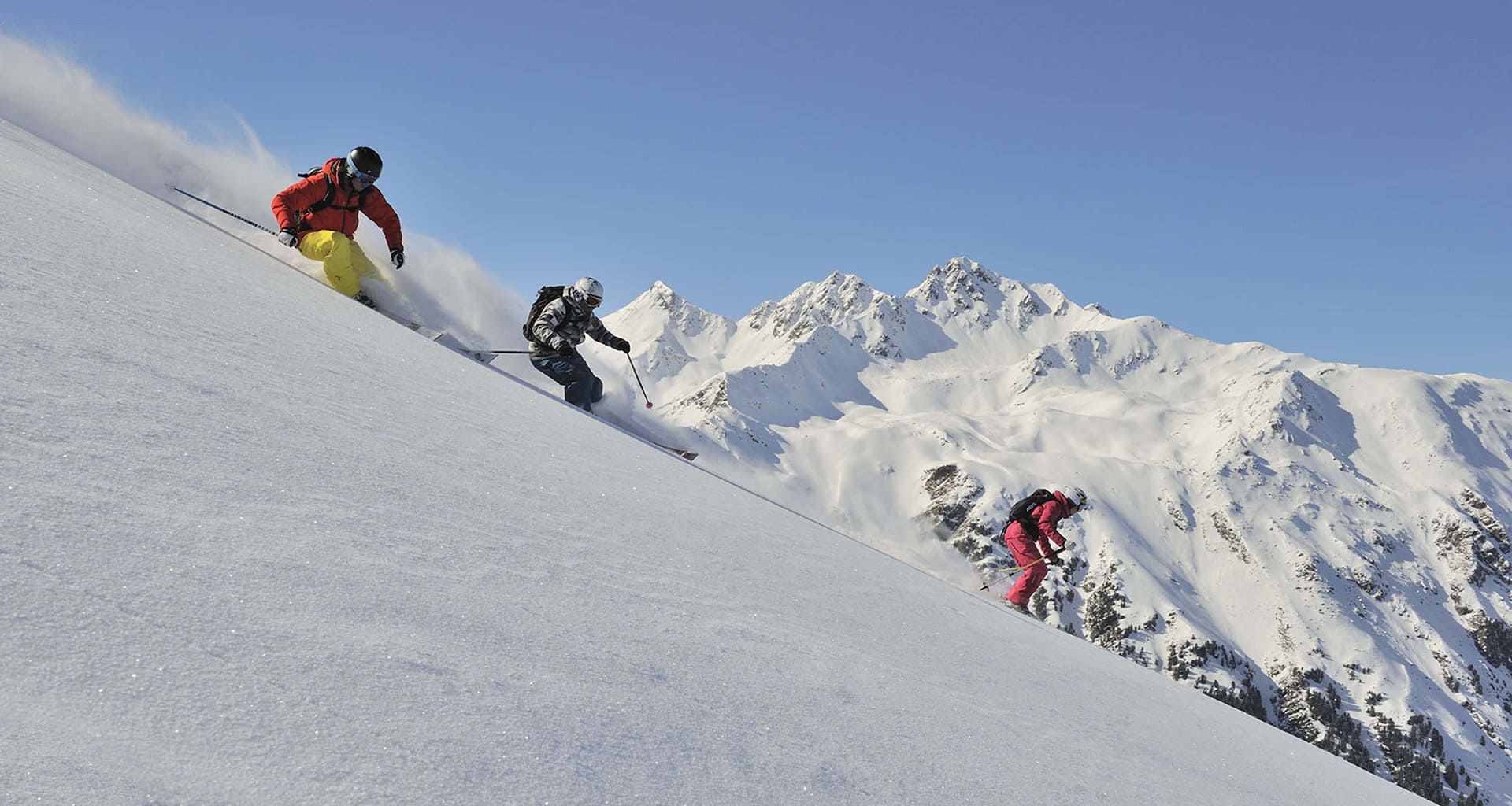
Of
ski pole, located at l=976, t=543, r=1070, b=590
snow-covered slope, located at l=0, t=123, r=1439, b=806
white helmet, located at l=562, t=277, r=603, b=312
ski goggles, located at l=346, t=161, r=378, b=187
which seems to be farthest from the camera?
ski pole, located at l=976, t=543, r=1070, b=590

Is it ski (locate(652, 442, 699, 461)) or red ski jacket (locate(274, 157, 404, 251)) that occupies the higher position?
red ski jacket (locate(274, 157, 404, 251))

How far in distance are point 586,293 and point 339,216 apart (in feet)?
11.6

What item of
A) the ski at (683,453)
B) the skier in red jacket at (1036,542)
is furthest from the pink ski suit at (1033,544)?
the ski at (683,453)

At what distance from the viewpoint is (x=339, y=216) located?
471 inches

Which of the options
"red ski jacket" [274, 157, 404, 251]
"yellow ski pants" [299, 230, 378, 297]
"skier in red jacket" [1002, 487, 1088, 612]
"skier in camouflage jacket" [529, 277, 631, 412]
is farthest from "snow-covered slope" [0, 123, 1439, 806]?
"skier in red jacket" [1002, 487, 1088, 612]

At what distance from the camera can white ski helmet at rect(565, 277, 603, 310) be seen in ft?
41.7

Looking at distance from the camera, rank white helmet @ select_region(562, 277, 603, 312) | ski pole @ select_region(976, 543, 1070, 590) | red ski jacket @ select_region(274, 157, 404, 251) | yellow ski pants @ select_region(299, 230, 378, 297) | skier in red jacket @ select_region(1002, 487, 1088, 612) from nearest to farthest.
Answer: yellow ski pants @ select_region(299, 230, 378, 297), red ski jacket @ select_region(274, 157, 404, 251), white helmet @ select_region(562, 277, 603, 312), skier in red jacket @ select_region(1002, 487, 1088, 612), ski pole @ select_region(976, 543, 1070, 590)

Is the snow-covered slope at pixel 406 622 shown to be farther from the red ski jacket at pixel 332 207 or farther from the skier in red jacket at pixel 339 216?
the red ski jacket at pixel 332 207

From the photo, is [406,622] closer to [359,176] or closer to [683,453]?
[683,453]

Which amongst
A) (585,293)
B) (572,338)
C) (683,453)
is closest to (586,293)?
(585,293)

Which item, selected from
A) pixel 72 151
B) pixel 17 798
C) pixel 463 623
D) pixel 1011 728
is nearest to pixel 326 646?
pixel 463 623

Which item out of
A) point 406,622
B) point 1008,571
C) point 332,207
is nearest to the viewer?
point 406,622

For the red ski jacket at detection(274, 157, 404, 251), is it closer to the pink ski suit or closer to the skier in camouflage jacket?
the skier in camouflage jacket

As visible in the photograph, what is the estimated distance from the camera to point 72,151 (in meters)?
12.0
